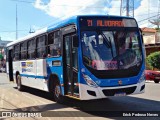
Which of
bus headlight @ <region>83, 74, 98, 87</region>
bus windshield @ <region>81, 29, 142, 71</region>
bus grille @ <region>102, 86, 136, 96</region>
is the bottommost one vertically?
bus grille @ <region>102, 86, 136, 96</region>

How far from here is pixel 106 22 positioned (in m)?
10.3

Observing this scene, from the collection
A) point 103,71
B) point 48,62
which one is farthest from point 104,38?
point 48,62

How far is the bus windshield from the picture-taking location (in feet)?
32.2

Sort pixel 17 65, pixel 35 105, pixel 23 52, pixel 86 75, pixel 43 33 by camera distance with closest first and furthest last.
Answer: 1. pixel 86 75
2. pixel 35 105
3. pixel 43 33
4. pixel 23 52
5. pixel 17 65

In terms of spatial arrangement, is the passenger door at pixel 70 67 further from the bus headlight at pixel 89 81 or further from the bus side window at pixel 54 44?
the bus side window at pixel 54 44

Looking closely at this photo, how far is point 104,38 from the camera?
33.0 feet

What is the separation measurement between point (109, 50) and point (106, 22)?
1.02 meters

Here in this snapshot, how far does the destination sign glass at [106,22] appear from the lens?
1013cm

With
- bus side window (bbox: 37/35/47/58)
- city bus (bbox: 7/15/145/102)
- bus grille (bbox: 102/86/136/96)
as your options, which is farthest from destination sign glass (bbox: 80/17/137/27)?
bus side window (bbox: 37/35/47/58)

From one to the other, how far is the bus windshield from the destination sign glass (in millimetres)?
235

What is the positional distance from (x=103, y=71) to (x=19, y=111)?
3313 millimetres

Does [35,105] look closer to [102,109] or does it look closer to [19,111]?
[19,111]

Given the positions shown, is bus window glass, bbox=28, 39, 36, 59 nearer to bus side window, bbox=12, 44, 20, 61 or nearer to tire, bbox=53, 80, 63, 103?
bus side window, bbox=12, 44, 20, 61

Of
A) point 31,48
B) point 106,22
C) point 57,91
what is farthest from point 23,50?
point 106,22
